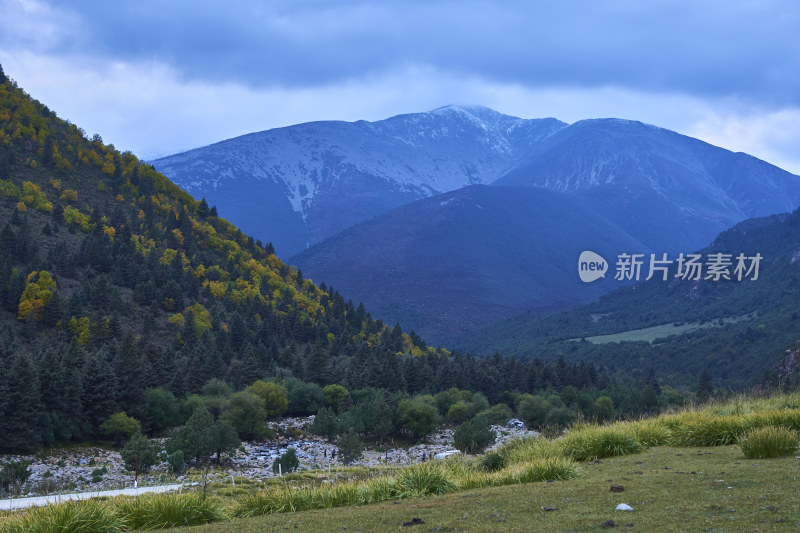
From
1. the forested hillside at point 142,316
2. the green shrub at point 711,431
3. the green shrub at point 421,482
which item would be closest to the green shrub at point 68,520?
the green shrub at point 421,482

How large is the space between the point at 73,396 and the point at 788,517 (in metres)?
74.4

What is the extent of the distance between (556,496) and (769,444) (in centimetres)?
549

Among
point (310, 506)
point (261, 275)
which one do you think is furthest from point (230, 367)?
point (310, 506)

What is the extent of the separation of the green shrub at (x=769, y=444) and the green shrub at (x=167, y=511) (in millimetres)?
10496

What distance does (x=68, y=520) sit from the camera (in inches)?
455

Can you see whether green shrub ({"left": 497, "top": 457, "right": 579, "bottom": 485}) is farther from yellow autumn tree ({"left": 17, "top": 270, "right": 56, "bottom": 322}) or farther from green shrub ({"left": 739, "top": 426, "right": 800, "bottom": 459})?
yellow autumn tree ({"left": 17, "top": 270, "right": 56, "bottom": 322})

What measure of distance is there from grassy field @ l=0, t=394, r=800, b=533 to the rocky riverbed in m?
28.2

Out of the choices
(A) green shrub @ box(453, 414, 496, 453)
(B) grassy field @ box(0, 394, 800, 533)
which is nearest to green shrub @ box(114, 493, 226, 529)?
(B) grassy field @ box(0, 394, 800, 533)

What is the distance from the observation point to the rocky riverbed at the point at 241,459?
175ft

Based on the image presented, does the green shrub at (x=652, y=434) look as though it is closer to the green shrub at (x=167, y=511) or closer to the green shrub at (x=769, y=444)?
the green shrub at (x=769, y=444)

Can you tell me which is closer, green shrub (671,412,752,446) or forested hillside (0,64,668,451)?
green shrub (671,412,752,446)

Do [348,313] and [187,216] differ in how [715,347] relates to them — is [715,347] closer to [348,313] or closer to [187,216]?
[348,313]

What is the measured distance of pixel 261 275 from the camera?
155 m

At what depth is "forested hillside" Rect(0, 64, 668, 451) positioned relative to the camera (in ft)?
259
